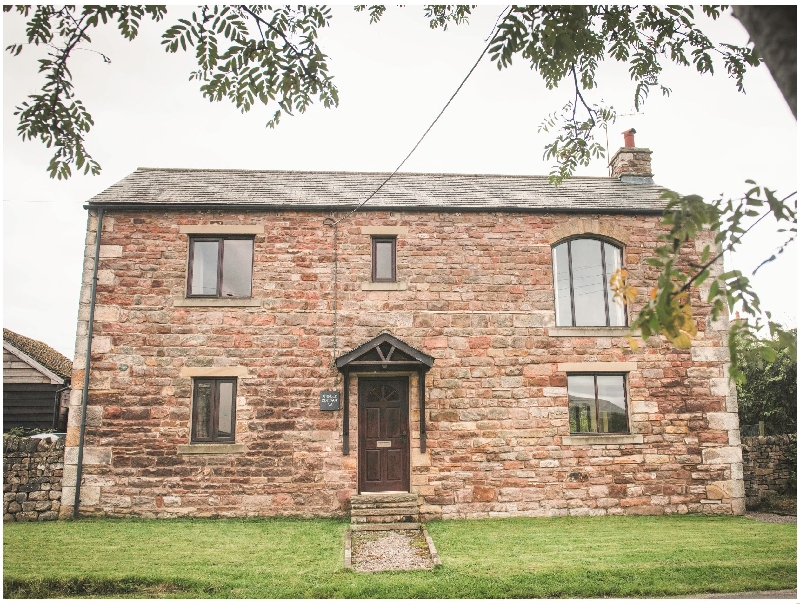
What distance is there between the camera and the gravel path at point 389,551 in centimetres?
664

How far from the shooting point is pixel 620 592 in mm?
5648

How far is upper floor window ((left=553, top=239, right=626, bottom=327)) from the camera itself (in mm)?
10359

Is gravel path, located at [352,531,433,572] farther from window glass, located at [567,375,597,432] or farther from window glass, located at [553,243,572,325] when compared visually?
window glass, located at [553,243,572,325]

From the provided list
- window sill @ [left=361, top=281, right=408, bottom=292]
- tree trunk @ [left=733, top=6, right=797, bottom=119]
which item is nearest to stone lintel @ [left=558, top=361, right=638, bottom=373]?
window sill @ [left=361, top=281, right=408, bottom=292]

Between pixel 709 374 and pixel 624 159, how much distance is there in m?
5.25

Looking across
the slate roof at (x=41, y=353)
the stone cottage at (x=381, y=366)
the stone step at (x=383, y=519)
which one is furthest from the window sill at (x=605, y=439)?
the slate roof at (x=41, y=353)

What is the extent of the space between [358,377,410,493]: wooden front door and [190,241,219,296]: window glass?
11.0 feet

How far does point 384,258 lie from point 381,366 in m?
2.14

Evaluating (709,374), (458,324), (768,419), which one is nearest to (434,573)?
(458,324)

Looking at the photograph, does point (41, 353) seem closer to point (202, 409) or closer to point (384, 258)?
point (202, 409)

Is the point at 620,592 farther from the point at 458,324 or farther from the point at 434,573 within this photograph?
the point at 458,324

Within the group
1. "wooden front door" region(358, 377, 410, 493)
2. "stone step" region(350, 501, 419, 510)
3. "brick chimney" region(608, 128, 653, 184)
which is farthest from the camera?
"brick chimney" region(608, 128, 653, 184)

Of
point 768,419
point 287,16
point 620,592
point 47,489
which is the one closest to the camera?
point 287,16

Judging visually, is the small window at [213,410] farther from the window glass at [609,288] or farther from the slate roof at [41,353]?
the window glass at [609,288]
